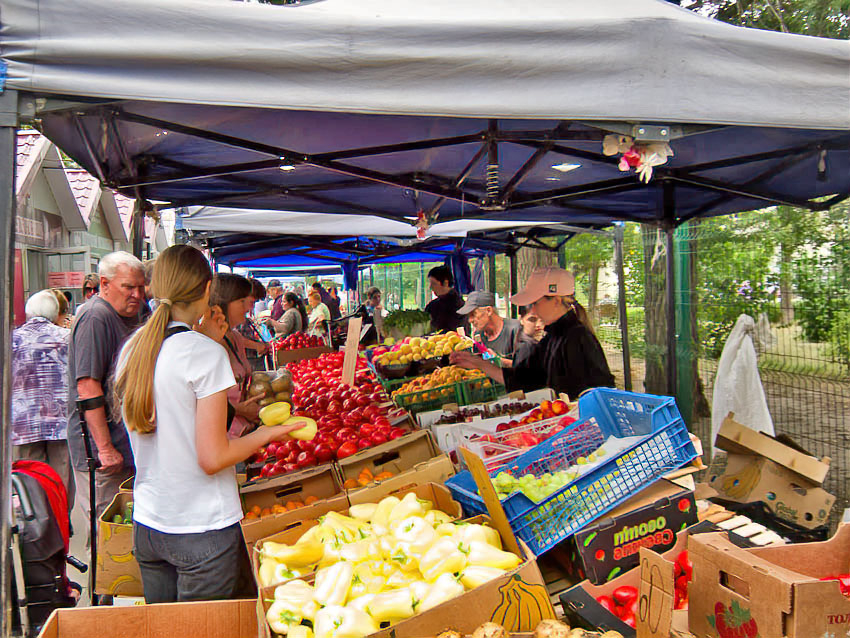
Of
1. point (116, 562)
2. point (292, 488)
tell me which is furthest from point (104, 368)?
point (292, 488)

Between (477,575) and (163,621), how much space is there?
3.44 ft

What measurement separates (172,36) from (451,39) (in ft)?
2.72

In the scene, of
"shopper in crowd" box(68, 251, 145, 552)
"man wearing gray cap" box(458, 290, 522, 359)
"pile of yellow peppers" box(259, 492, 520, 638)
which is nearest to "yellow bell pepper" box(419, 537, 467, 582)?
"pile of yellow peppers" box(259, 492, 520, 638)

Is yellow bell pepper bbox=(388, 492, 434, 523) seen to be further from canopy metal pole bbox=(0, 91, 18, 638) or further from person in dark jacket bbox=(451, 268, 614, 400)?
person in dark jacket bbox=(451, 268, 614, 400)

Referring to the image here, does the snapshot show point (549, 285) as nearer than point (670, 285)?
Yes

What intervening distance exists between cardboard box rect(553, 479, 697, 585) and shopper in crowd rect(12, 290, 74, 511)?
13.9 ft

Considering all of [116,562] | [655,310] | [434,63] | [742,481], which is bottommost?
[116,562]

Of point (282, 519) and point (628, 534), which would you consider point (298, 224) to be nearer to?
point (282, 519)

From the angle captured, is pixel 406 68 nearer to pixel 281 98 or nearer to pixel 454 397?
pixel 281 98

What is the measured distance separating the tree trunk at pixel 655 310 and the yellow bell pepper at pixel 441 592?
6.66 m

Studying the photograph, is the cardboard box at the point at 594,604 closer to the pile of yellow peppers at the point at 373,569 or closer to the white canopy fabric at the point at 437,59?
the pile of yellow peppers at the point at 373,569

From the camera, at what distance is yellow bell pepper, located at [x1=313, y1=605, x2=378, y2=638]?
1.81 metres

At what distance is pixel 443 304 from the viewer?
9078 mm

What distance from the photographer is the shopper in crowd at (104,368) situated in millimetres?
3517
